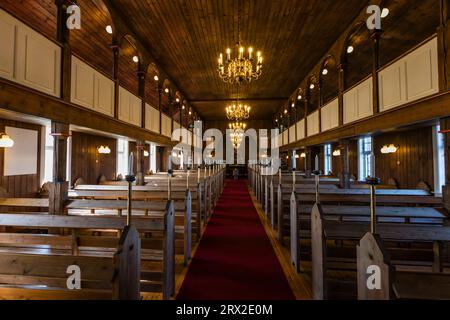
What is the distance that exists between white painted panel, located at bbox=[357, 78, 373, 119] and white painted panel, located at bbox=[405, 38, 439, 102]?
116cm

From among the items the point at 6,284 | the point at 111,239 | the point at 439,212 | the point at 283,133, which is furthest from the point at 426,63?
the point at 283,133

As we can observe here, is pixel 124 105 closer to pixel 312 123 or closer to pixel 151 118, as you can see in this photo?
pixel 151 118

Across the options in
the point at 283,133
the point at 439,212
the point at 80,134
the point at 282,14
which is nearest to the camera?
the point at 439,212

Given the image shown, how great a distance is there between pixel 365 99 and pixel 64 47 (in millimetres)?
6669

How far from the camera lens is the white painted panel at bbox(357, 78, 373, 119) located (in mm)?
5852

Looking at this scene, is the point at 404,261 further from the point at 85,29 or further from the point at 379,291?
the point at 85,29

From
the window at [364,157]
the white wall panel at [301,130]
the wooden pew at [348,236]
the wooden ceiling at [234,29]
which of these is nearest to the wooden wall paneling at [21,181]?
the wooden ceiling at [234,29]

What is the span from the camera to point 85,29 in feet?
21.6

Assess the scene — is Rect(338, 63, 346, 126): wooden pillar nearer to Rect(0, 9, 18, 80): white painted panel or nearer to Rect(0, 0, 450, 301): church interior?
Rect(0, 0, 450, 301): church interior

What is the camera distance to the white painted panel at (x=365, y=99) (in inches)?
230

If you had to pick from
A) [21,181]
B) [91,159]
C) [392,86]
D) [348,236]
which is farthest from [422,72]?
[91,159]

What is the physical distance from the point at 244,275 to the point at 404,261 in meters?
2.08

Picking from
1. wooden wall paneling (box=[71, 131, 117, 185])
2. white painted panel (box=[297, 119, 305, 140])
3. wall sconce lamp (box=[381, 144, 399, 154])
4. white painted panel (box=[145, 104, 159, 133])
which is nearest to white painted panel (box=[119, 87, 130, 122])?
white painted panel (box=[145, 104, 159, 133])

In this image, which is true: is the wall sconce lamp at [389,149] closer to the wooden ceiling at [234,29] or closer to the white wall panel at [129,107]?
the wooden ceiling at [234,29]
